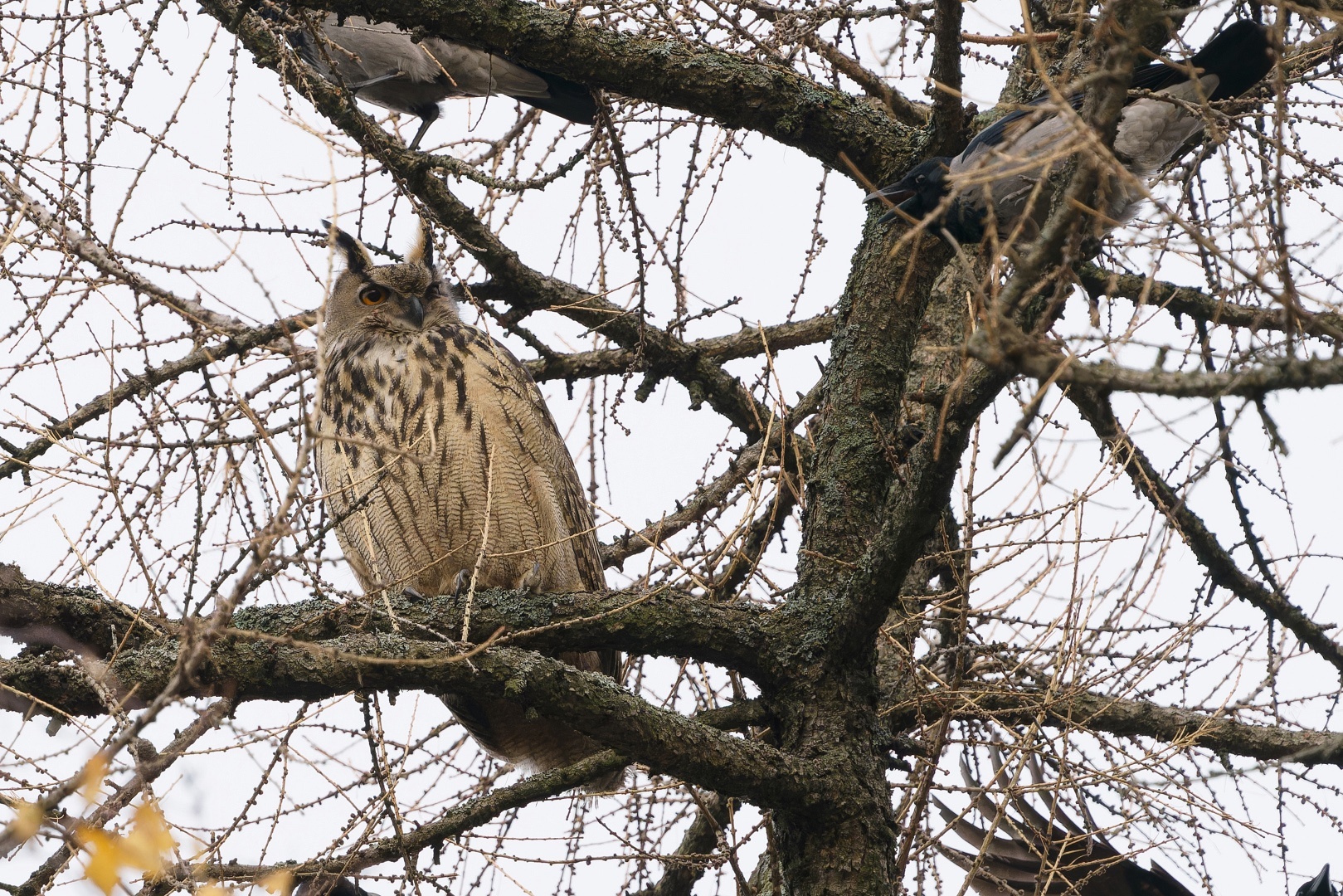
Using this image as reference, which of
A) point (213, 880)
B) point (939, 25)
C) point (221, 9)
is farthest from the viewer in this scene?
point (221, 9)

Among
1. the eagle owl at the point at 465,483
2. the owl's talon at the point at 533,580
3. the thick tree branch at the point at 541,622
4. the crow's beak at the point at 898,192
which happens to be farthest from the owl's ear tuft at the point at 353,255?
the crow's beak at the point at 898,192

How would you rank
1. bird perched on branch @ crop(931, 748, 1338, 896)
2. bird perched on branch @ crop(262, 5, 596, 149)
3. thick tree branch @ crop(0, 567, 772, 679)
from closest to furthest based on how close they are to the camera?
thick tree branch @ crop(0, 567, 772, 679) < bird perched on branch @ crop(931, 748, 1338, 896) < bird perched on branch @ crop(262, 5, 596, 149)

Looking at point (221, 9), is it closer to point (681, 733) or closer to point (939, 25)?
point (939, 25)

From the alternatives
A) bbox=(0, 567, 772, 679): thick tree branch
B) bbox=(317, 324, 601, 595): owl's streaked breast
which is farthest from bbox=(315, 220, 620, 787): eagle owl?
bbox=(0, 567, 772, 679): thick tree branch

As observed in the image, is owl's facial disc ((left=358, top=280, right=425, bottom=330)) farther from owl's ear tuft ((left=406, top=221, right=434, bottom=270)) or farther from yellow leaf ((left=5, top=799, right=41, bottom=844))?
yellow leaf ((left=5, top=799, right=41, bottom=844))

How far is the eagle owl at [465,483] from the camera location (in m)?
3.85

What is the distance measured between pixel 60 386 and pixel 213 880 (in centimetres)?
136

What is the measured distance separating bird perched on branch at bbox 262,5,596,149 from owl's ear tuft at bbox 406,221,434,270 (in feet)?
1.90

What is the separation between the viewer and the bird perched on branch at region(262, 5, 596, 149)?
16.1 feet

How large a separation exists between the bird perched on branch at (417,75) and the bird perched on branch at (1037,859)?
114 inches

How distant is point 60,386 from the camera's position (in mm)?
3238

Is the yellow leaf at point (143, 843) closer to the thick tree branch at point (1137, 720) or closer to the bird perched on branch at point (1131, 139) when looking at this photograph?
the bird perched on branch at point (1131, 139)

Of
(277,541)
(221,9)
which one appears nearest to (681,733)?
(277,541)

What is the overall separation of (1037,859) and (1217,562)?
3.61 ft
